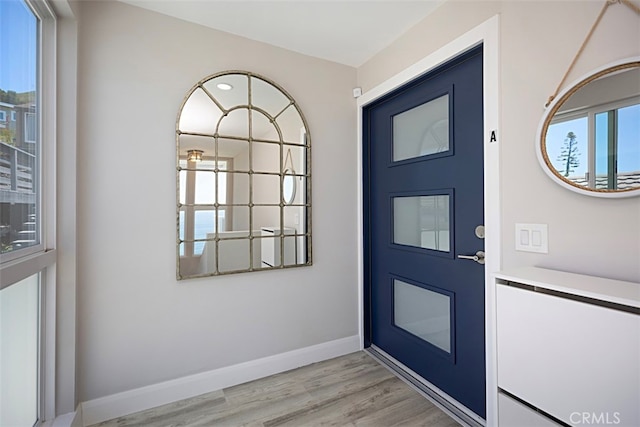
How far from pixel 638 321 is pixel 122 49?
2605 mm

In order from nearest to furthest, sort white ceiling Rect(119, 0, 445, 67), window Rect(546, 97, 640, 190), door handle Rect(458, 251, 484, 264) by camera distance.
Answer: window Rect(546, 97, 640, 190) < door handle Rect(458, 251, 484, 264) < white ceiling Rect(119, 0, 445, 67)

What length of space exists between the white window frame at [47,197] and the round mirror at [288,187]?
132 cm

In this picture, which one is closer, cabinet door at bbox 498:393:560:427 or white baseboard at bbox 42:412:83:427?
cabinet door at bbox 498:393:560:427

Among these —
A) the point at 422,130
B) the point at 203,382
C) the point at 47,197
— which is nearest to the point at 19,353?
the point at 47,197

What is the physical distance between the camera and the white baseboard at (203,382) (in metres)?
1.70

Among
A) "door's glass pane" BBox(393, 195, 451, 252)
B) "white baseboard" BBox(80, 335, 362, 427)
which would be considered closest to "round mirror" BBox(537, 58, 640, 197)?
"door's glass pane" BBox(393, 195, 451, 252)

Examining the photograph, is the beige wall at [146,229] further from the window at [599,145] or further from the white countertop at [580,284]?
the window at [599,145]

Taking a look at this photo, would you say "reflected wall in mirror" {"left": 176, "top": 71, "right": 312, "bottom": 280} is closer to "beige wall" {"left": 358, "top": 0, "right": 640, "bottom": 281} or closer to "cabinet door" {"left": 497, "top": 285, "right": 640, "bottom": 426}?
"beige wall" {"left": 358, "top": 0, "right": 640, "bottom": 281}

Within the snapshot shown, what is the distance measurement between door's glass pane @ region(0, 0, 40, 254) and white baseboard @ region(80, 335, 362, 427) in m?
1.03

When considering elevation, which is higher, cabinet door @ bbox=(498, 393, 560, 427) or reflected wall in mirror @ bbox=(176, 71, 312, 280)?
reflected wall in mirror @ bbox=(176, 71, 312, 280)

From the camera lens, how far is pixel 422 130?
6.64 feet

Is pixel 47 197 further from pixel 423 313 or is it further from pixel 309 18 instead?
pixel 423 313

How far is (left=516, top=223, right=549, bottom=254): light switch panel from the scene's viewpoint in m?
1.31

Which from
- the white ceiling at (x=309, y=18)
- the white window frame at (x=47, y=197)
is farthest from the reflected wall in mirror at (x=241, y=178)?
the white window frame at (x=47, y=197)
